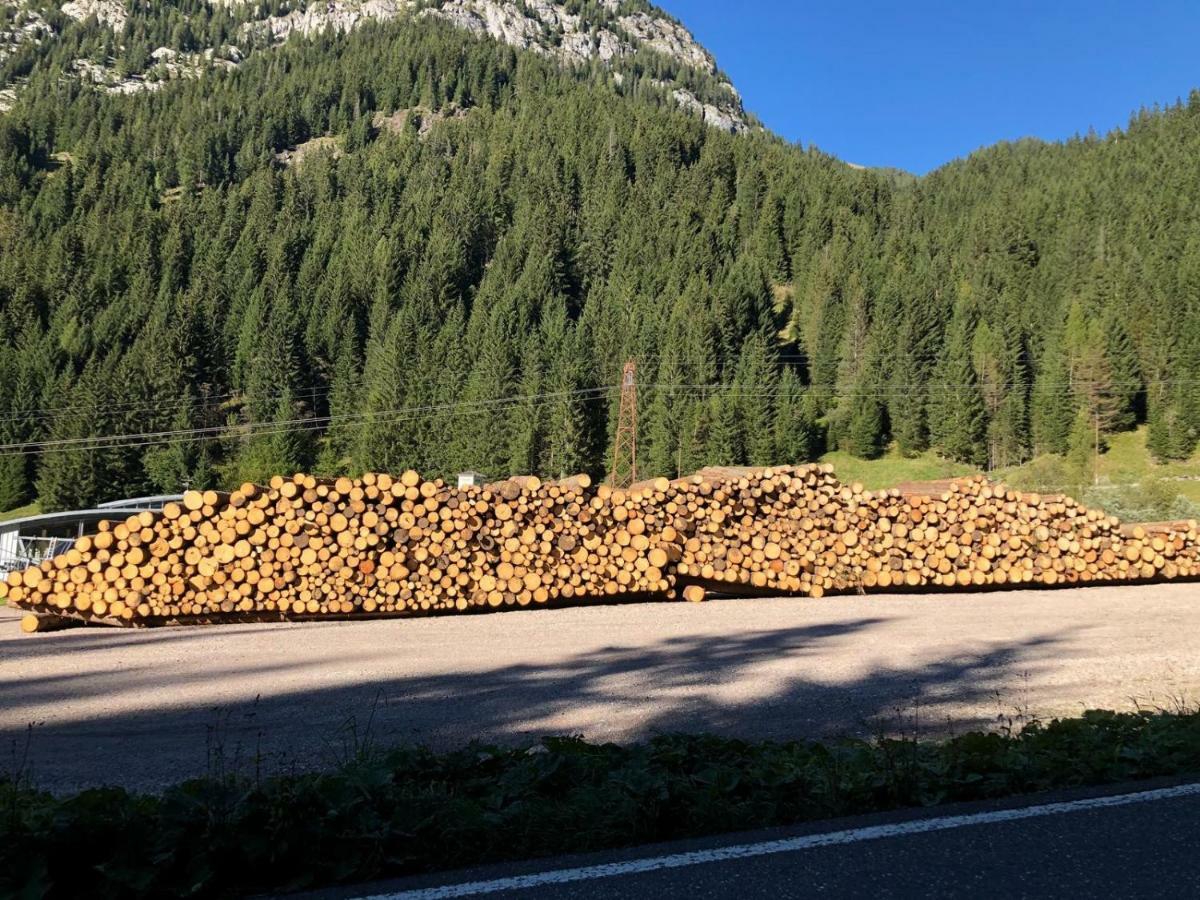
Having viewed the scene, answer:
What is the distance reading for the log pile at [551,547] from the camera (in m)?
12.6

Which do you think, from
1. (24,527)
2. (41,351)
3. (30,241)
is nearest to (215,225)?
(30,241)

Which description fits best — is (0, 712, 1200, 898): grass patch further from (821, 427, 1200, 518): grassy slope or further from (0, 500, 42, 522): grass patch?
(0, 500, 42, 522): grass patch

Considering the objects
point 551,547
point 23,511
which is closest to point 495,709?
point 551,547

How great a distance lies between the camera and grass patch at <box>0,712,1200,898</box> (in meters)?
3.36

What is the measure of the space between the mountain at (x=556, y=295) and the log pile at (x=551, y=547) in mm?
47087

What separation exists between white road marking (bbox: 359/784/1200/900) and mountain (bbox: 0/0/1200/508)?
59.1 m

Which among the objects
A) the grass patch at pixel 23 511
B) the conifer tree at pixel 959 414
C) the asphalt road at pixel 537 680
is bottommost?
the grass patch at pixel 23 511

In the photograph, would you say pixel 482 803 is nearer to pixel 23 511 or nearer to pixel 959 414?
pixel 959 414

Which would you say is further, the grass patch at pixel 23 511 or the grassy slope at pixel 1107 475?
the grass patch at pixel 23 511

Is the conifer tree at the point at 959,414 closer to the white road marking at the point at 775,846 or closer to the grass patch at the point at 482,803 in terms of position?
the grass patch at the point at 482,803

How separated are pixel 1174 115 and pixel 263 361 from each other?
439 ft

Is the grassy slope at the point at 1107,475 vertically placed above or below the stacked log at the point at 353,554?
below

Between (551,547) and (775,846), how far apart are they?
34.0 ft

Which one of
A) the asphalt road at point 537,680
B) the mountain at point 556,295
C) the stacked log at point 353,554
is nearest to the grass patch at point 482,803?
the asphalt road at point 537,680
